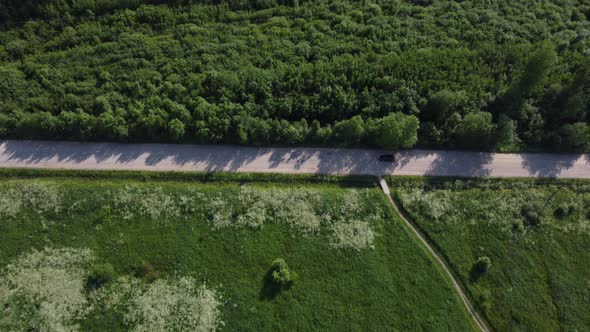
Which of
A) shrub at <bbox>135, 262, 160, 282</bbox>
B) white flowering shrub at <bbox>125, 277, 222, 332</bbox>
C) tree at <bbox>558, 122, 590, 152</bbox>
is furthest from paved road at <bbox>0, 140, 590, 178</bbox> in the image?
white flowering shrub at <bbox>125, 277, 222, 332</bbox>

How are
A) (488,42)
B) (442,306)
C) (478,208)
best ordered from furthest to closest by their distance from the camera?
(488,42) < (478,208) < (442,306)

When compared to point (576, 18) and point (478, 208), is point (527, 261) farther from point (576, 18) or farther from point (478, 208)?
point (576, 18)

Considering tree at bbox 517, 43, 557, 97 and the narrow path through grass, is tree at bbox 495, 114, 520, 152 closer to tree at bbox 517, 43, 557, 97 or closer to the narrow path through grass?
tree at bbox 517, 43, 557, 97

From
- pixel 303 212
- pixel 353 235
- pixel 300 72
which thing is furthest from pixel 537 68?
pixel 303 212

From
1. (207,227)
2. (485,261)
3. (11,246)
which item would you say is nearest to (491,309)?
(485,261)

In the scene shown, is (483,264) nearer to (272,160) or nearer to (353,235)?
(353,235)
